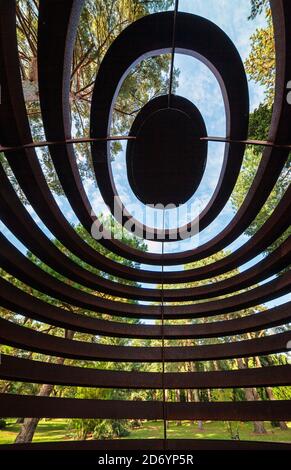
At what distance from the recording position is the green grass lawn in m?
25.3

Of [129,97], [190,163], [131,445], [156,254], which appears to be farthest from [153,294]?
[129,97]

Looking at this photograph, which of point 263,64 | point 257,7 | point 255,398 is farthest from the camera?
point 255,398

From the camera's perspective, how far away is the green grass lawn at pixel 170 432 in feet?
83.1

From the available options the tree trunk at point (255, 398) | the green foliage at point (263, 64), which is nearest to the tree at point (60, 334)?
the green foliage at point (263, 64)

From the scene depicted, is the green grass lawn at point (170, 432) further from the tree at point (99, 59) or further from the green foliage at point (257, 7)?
the green foliage at point (257, 7)

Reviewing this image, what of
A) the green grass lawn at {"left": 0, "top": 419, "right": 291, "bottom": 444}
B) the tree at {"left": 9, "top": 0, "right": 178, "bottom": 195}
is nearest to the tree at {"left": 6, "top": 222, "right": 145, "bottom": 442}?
the green grass lawn at {"left": 0, "top": 419, "right": 291, "bottom": 444}

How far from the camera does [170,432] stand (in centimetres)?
2981

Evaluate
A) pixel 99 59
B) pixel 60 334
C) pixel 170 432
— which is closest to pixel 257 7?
pixel 99 59

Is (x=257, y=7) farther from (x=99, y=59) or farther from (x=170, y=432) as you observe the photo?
(x=170, y=432)

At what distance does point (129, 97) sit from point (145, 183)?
2731 mm

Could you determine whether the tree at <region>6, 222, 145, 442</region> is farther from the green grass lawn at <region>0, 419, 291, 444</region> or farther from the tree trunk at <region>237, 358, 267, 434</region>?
the tree trunk at <region>237, 358, 267, 434</region>

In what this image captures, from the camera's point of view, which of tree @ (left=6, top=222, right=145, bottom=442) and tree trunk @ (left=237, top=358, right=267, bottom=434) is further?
tree trunk @ (left=237, top=358, right=267, bottom=434)

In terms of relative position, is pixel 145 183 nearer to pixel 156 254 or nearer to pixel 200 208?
pixel 200 208

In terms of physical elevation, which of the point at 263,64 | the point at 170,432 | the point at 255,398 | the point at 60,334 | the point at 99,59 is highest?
the point at 263,64
